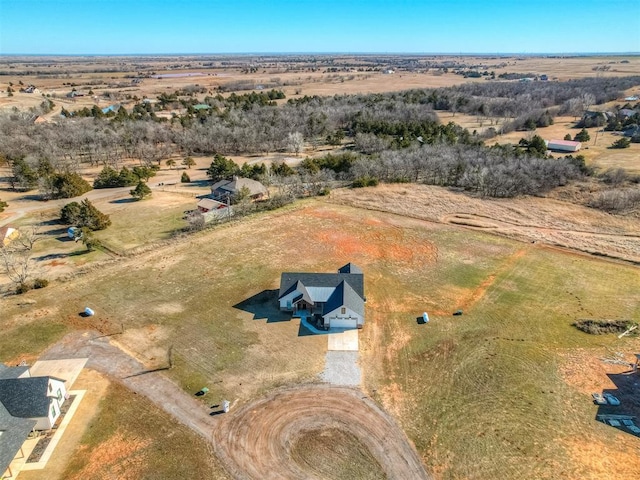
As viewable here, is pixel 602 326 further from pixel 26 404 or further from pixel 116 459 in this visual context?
pixel 26 404

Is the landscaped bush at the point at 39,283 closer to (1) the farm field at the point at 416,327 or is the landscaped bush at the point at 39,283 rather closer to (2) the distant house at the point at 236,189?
(1) the farm field at the point at 416,327

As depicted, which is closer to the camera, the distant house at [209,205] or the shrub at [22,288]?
the shrub at [22,288]

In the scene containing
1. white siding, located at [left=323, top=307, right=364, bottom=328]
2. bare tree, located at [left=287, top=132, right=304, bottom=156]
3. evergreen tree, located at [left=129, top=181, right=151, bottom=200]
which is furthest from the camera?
bare tree, located at [left=287, top=132, right=304, bottom=156]

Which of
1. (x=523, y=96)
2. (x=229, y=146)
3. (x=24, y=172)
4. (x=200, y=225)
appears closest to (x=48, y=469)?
(x=200, y=225)

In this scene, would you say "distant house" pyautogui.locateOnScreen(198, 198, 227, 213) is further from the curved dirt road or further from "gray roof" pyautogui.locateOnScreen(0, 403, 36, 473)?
"gray roof" pyautogui.locateOnScreen(0, 403, 36, 473)

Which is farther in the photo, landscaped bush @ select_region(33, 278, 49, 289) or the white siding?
landscaped bush @ select_region(33, 278, 49, 289)

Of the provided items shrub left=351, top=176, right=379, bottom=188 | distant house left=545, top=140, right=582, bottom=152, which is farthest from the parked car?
distant house left=545, top=140, right=582, bottom=152

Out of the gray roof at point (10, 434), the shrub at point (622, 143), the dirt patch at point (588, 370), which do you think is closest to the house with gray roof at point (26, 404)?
the gray roof at point (10, 434)
